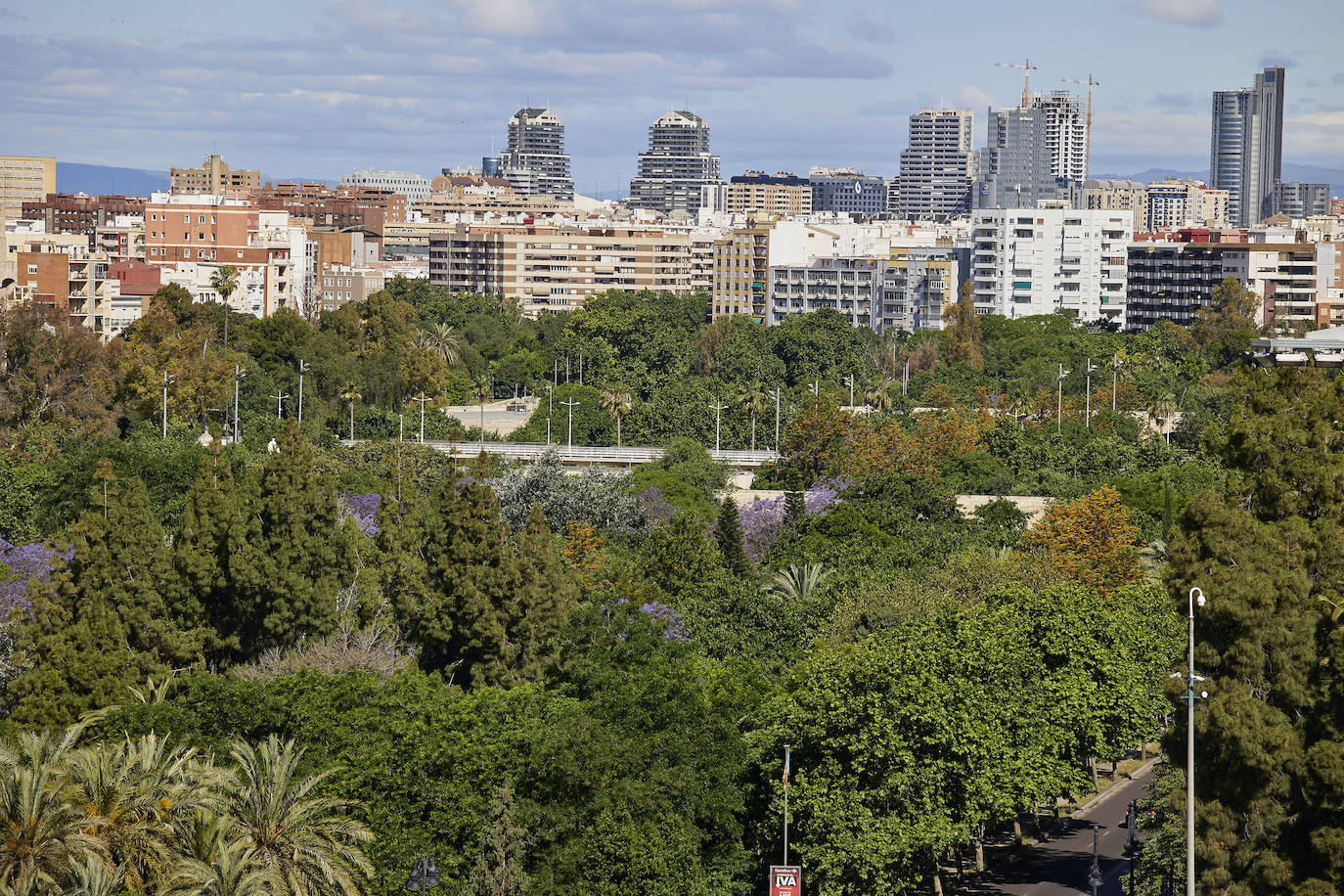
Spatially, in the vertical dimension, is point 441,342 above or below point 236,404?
above

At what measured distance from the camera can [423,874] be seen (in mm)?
36875

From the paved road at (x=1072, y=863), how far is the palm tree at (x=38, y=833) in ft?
61.8

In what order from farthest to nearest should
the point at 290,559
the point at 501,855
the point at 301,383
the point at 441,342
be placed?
the point at 441,342 → the point at 301,383 → the point at 290,559 → the point at 501,855

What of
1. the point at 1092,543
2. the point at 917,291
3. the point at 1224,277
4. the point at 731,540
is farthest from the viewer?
the point at 917,291

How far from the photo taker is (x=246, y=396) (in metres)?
103

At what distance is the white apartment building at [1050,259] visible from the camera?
17312 cm

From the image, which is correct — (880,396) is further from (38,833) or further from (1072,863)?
(38,833)

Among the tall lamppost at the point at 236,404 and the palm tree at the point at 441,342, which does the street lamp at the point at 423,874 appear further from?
the palm tree at the point at 441,342

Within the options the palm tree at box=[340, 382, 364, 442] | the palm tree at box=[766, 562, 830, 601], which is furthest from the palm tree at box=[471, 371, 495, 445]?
the palm tree at box=[766, 562, 830, 601]

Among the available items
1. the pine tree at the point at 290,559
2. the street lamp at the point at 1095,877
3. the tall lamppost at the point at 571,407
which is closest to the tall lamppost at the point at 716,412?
the tall lamppost at the point at 571,407

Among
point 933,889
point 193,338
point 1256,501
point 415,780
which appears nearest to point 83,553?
point 415,780

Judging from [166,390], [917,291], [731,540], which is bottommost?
[731,540]

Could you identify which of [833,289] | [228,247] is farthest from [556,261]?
[228,247]

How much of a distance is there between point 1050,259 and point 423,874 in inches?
5680
